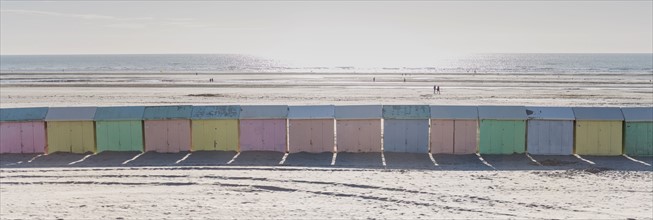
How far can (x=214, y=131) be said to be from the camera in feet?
65.4

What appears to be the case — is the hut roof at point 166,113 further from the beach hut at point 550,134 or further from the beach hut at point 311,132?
the beach hut at point 550,134

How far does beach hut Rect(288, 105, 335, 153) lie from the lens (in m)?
19.7

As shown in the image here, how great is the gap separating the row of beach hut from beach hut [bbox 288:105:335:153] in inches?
1.2

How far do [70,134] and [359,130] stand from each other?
29.7 feet

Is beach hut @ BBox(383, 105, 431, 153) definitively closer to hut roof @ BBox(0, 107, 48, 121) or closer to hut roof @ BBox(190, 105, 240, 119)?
hut roof @ BBox(190, 105, 240, 119)

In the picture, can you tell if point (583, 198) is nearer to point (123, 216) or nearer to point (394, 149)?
point (394, 149)

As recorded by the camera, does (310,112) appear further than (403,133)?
Yes

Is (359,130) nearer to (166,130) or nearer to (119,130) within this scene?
(166,130)

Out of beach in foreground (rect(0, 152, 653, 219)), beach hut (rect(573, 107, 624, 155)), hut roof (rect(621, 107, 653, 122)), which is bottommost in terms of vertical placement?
beach in foreground (rect(0, 152, 653, 219))

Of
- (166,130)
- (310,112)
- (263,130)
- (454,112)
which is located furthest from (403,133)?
(166,130)

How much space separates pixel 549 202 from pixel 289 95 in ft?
123

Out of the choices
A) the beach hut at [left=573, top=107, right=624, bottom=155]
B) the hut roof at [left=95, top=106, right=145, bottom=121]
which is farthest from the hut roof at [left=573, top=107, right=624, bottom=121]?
the hut roof at [left=95, top=106, right=145, bottom=121]

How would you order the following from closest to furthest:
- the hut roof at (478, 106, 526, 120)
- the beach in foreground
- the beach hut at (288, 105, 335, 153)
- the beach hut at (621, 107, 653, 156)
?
the beach in foreground, the beach hut at (621, 107, 653, 156), the hut roof at (478, 106, 526, 120), the beach hut at (288, 105, 335, 153)

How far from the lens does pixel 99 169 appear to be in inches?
690
